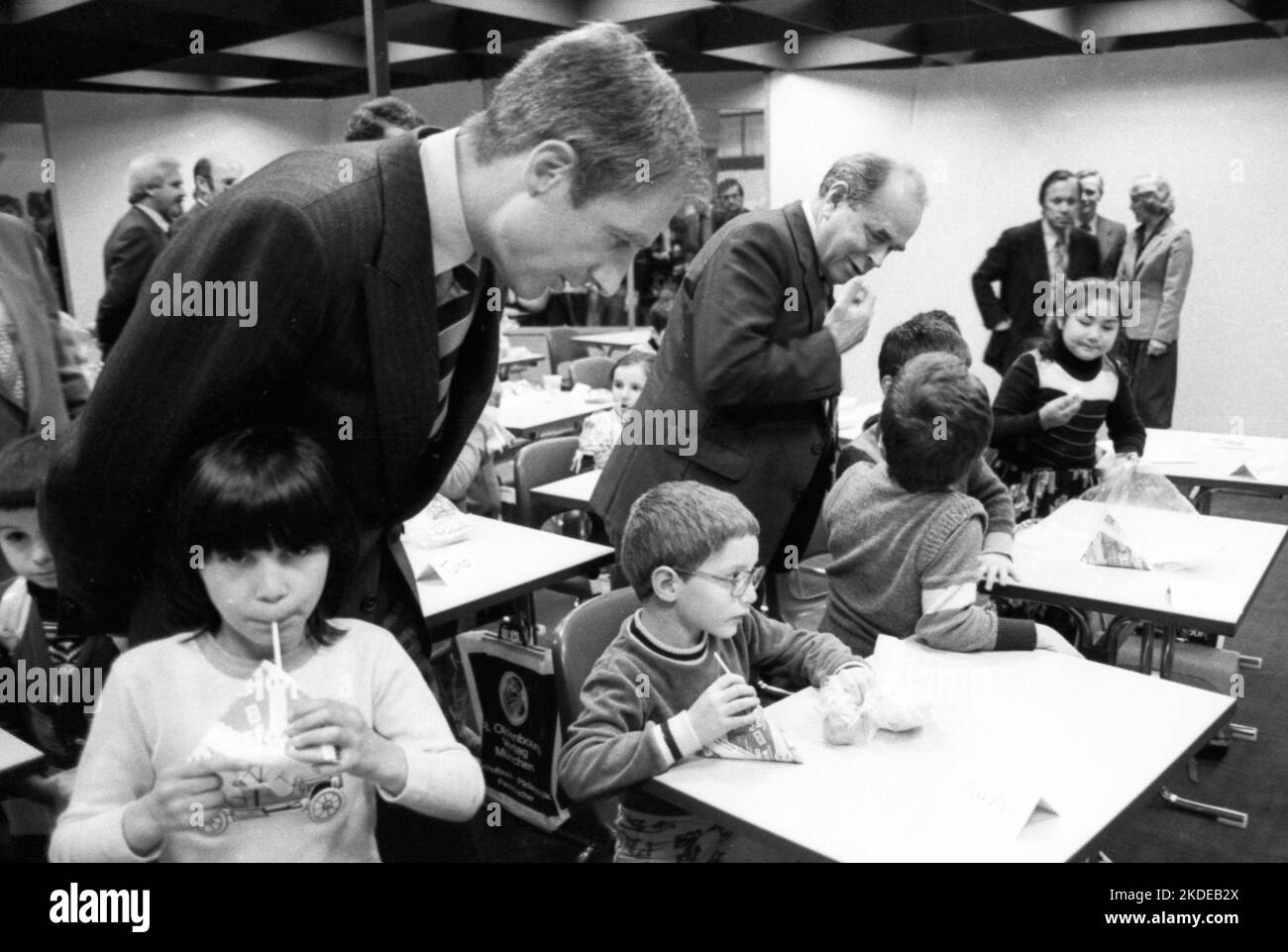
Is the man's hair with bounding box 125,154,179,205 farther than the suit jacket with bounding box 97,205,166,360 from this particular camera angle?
Yes

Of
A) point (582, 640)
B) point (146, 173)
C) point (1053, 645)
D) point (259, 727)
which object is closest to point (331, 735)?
point (259, 727)

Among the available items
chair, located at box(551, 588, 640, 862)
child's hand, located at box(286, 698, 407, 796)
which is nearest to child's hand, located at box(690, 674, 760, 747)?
chair, located at box(551, 588, 640, 862)

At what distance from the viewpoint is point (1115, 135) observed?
A: 5.41 meters

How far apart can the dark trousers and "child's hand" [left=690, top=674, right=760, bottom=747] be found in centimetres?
421

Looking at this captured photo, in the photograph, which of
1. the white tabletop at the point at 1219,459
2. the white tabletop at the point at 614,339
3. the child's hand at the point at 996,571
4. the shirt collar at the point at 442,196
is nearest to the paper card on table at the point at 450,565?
the child's hand at the point at 996,571

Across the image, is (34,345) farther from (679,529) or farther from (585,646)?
(585,646)

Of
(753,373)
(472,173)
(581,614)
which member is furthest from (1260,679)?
(472,173)

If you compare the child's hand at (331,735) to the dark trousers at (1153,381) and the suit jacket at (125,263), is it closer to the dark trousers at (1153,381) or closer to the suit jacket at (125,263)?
the suit jacket at (125,263)

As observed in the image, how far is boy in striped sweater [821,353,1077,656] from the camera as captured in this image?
1.76 meters

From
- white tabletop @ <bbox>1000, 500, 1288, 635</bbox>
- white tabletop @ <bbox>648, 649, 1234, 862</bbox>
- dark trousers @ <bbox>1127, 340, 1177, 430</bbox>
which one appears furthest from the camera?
dark trousers @ <bbox>1127, 340, 1177, 430</bbox>

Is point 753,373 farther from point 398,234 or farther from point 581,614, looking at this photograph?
point 398,234

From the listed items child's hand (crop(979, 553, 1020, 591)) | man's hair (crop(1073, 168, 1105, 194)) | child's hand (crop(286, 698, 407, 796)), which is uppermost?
man's hair (crop(1073, 168, 1105, 194))

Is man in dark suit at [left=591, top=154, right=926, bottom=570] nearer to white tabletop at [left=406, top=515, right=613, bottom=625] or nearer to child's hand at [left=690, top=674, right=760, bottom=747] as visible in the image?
white tabletop at [left=406, top=515, right=613, bottom=625]
